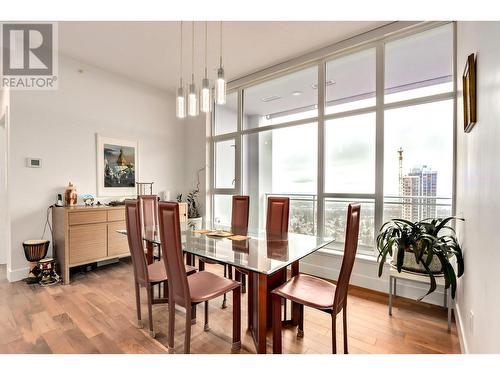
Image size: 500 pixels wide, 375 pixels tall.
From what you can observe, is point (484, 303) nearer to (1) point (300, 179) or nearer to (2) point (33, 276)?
(1) point (300, 179)

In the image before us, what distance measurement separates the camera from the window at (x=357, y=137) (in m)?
2.74

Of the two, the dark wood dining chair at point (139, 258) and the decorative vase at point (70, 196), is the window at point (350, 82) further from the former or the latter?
the decorative vase at point (70, 196)

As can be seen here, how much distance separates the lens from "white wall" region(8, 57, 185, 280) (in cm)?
323

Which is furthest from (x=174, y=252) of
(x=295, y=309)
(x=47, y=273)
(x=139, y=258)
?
(x=47, y=273)

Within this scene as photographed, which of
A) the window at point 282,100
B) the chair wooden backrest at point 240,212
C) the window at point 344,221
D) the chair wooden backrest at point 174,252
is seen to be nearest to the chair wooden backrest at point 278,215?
the chair wooden backrest at point 240,212

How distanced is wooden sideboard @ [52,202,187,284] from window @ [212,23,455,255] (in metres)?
2.09

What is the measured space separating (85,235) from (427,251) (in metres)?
3.96

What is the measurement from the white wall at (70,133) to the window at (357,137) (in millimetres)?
1581

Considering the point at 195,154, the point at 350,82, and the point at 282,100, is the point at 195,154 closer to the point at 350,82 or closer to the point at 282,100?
the point at 282,100

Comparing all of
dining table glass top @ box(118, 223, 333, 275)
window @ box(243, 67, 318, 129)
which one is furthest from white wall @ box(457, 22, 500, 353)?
window @ box(243, 67, 318, 129)

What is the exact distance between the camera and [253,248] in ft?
6.63

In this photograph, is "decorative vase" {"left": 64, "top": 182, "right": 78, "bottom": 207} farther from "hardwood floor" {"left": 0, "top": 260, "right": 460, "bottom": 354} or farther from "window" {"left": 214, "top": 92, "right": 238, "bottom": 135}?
"window" {"left": 214, "top": 92, "right": 238, "bottom": 135}
